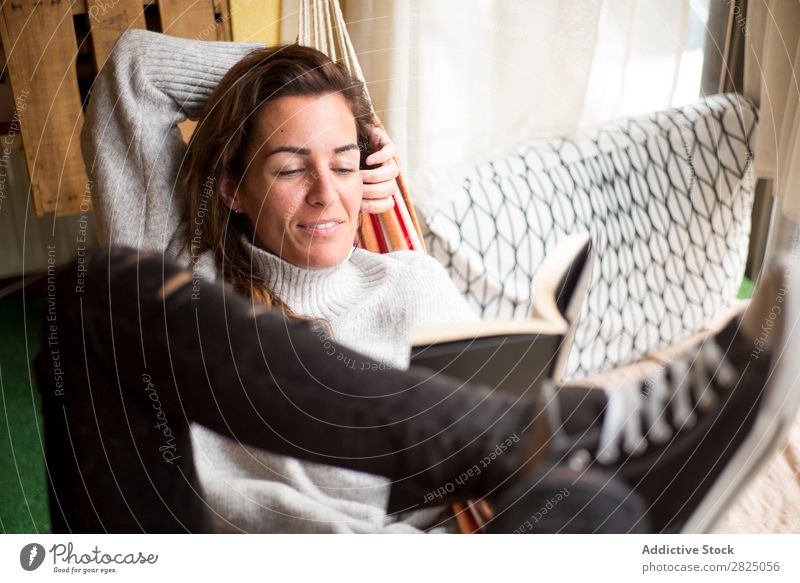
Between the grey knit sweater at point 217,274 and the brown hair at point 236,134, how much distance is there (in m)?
0.01

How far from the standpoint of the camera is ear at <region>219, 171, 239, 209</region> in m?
0.59

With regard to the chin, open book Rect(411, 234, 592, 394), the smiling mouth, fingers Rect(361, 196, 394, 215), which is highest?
fingers Rect(361, 196, 394, 215)

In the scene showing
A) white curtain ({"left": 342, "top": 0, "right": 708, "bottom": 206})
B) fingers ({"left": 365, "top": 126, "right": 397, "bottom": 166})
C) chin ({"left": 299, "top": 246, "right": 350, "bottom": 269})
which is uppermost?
white curtain ({"left": 342, "top": 0, "right": 708, "bottom": 206})

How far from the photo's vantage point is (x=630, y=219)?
26.2 inches

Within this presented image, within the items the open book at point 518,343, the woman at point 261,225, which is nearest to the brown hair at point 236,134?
the woman at point 261,225

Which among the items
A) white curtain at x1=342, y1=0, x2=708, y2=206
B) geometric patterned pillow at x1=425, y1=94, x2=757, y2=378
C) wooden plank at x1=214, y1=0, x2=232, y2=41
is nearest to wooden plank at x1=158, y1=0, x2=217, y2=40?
wooden plank at x1=214, y1=0, x2=232, y2=41

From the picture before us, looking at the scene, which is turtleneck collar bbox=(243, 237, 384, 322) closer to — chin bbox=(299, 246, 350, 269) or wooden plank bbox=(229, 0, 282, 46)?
chin bbox=(299, 246, 350, 269)

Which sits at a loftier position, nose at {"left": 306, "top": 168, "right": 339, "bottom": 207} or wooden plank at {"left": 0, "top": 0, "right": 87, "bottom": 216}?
wooden plank at {"left": 0, "top": 0, "right": 87, "bottom": 216}

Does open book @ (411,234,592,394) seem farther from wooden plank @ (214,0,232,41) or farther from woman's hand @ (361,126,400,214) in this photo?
wooden plank @ (214,0,232,41)

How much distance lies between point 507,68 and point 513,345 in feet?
0.74

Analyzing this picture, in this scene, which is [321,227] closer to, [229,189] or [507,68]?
[229,189]

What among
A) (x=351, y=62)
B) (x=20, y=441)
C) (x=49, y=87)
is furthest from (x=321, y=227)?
(x=20, y=441)

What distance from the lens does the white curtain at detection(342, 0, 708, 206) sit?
635 mm

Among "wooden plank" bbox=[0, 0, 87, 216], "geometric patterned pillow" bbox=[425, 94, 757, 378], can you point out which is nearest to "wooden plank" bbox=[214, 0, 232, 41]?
"wooden plank" bbox=[0, 0, 87, 216]
